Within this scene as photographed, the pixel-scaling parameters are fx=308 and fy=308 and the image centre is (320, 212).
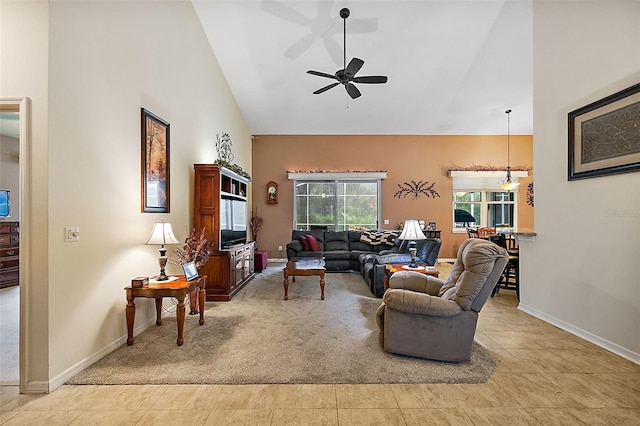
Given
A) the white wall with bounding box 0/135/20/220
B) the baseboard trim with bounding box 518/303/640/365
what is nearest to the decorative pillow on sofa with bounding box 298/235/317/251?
the baseboard trim with bounding box 518/303/640/365

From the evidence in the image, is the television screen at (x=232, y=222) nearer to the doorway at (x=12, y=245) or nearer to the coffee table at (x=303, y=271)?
the coffee table at (x=303, y=271)

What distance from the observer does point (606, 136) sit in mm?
2975

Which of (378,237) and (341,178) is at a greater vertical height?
(341,178)

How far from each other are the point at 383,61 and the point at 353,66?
2151 mm

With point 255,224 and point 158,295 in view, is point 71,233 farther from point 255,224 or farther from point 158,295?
point 255,224

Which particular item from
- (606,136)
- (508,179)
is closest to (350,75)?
(606,136)

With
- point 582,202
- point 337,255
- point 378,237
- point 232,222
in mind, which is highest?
point 582,202

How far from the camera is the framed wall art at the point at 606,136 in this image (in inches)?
107

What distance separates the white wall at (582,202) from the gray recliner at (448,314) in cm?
122

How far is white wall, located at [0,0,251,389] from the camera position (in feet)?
7.48

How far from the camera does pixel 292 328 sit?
3.42 metres

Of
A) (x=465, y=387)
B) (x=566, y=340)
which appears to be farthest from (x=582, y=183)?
(x=465, y=387)

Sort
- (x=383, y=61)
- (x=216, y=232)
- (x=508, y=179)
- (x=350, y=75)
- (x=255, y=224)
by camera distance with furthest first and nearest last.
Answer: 1. (x=255, y=224)
2. (x=508, y=179)
3. (x=383, y=61)
4. (x=216, y=232)
5. (x=350, y=75)

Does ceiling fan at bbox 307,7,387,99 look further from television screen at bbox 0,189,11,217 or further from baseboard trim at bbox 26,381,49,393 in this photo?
television screen at bbox 0,189,11,217
